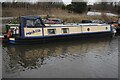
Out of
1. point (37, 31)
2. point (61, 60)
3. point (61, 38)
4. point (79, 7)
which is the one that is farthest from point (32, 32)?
point (79, 7)

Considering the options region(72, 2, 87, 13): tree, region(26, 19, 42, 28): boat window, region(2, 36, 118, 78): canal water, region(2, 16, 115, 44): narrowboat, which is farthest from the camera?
region(72, 2, 87, 13): tree

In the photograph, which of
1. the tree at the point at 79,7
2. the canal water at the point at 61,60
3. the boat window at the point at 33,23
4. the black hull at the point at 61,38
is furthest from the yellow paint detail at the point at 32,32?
the tree at the point at 79,7

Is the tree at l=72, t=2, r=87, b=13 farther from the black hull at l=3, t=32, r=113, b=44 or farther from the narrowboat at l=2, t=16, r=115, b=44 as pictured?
the narrowboat at l=2, t=16, r=115, b=44

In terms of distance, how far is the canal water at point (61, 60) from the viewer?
44.1 ft

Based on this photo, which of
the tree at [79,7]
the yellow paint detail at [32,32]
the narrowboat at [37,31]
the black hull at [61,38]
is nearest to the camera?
the black hull at [61,38]

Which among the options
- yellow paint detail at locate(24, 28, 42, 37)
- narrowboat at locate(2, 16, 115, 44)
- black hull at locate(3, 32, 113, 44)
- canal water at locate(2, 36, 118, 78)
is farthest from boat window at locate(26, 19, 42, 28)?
canal water at locate(2, 36, 118, 78)

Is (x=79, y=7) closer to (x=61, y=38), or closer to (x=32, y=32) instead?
(x=61, y=38)

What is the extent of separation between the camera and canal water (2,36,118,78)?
530 inches

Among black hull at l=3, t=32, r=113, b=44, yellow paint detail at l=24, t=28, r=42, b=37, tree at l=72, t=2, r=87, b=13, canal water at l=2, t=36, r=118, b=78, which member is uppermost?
tree at l=72, t=2, r=87, b=13

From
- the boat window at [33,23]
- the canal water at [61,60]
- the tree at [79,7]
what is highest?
the tree at [79,7]

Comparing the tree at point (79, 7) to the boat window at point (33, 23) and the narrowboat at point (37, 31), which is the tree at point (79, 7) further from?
the boat window at point (33, 23)

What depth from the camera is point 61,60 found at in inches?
642

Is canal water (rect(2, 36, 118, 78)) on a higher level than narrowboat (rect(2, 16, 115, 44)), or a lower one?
lower

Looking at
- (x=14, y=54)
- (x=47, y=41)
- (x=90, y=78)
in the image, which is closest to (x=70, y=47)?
(x=47, y=41)
